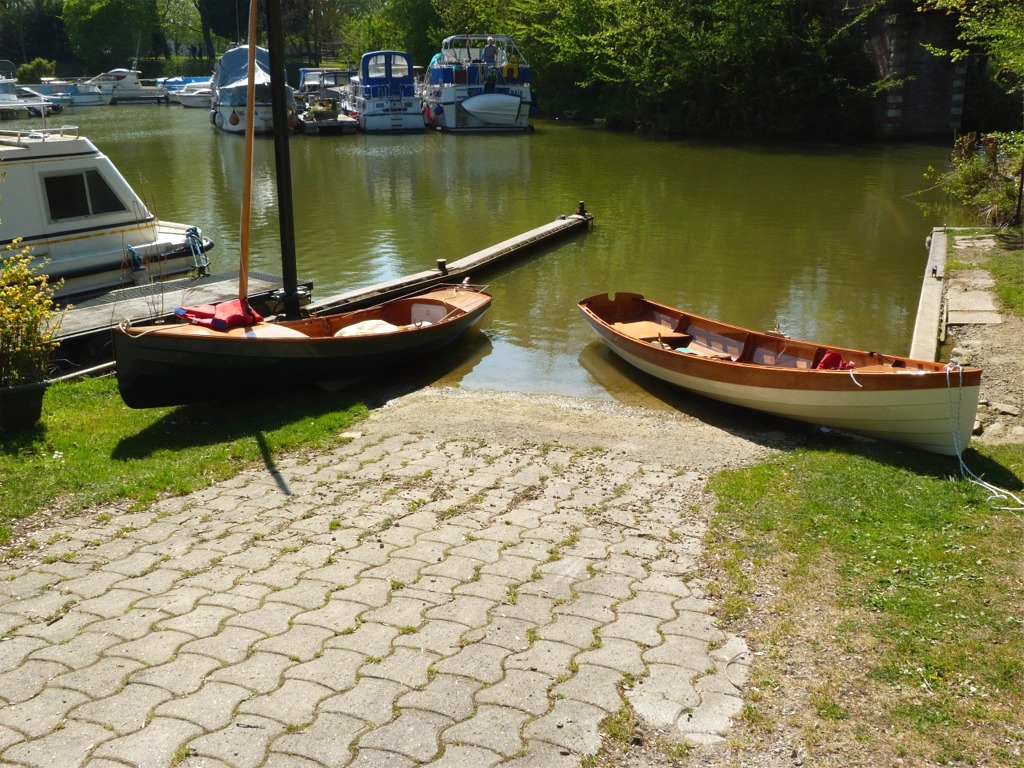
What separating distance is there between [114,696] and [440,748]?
1.70 metres

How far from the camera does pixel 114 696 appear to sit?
16.4 feet

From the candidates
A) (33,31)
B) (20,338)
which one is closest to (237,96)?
(20,338)

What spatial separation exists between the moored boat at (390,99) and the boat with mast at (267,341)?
34.6 meters

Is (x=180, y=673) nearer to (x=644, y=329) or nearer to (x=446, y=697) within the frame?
(x=446, y=697)

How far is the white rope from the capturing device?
25.3ft

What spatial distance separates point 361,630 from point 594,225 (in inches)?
739

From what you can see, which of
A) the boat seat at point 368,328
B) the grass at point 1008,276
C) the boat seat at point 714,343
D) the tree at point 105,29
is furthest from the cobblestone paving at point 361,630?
the tree at point 105,29

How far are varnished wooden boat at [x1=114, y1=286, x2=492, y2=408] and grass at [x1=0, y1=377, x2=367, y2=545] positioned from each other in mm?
259

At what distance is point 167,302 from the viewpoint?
12.6 meters

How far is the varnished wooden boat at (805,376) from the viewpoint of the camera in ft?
29.5

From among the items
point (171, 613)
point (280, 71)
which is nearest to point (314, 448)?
point (171, 613)

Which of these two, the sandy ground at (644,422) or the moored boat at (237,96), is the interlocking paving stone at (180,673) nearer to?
the sandy ground at (644,422)

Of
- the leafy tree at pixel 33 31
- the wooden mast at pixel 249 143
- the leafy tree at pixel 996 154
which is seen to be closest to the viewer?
the wooden mast at pixel 249 143

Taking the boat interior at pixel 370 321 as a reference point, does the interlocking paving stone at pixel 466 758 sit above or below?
below
